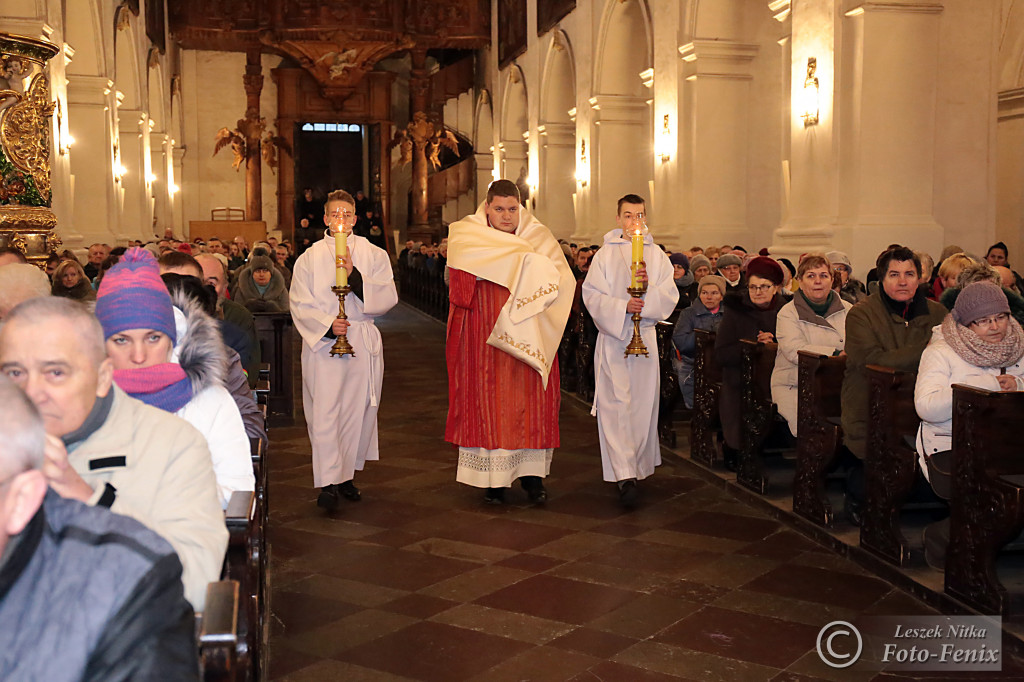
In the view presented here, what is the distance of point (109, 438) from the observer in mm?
2227

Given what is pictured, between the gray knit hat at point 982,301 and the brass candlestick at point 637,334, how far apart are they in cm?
176

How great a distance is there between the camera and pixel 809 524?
17.8 ft

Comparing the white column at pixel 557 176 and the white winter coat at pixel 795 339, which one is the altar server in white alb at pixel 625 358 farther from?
the white column at pixel 557 176

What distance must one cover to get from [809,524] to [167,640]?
168 inches

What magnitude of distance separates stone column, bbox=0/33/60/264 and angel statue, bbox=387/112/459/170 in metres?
17.8

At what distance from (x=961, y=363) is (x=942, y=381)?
0.38ft

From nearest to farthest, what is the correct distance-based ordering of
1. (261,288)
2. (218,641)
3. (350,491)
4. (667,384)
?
(218,641)
(350,491)
(667,384)
(261,288)

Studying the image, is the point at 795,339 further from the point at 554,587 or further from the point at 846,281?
the point at 846,281

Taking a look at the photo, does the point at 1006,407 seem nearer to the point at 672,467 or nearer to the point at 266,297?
the point at 672,467

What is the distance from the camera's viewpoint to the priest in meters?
5.92

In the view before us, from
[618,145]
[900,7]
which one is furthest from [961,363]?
[618,145]

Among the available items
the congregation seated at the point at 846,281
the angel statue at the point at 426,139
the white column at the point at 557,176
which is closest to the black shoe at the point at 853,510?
the congregation seated at the point at 846,281

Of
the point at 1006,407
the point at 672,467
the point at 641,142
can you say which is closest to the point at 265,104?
the point at 641,142

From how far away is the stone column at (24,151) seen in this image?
976 cm
